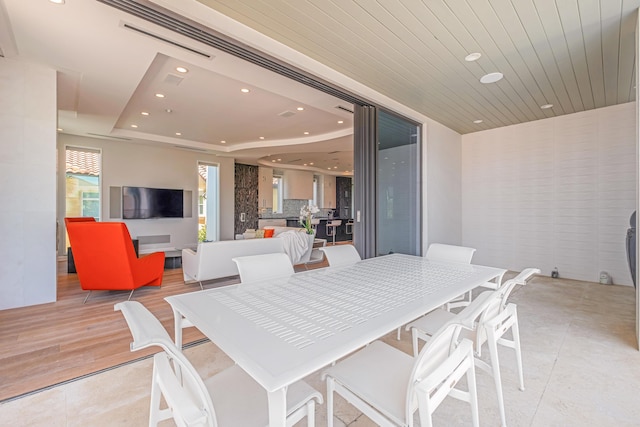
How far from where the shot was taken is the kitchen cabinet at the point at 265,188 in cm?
934

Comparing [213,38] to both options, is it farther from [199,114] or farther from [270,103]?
[199,114]

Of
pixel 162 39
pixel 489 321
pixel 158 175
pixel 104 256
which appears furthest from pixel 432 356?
pixel 158 175

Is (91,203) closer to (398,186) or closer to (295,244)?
(295,244)

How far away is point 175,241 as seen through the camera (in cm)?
724

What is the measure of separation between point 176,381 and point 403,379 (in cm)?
89

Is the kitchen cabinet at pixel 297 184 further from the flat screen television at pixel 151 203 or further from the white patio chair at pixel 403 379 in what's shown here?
the white patio chair at pixel 403 379

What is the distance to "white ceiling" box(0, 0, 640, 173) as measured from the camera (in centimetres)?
219

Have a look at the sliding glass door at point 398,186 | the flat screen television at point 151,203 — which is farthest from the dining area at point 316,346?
the flat screen television at point 151,203

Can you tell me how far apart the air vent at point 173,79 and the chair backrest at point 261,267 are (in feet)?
9.40

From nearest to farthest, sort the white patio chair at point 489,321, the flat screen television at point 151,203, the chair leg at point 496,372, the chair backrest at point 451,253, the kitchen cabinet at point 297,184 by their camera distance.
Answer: the white patio chair at point 489,321
the chair leg at point 496,372
the chair backrest at point 451,253
the flat screen television at point 151,203
the kitchen cabinet at point 297,184

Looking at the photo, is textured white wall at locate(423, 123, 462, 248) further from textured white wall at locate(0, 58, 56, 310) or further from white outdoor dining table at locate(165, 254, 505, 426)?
textured white wall at locate(0, 58, 56, 310)

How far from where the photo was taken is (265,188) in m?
9.50

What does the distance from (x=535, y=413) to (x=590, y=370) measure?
2.78ft

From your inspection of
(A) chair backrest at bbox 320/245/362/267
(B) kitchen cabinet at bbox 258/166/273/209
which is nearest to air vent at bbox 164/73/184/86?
(A) chair backrest at bbox 320/245/362/267
